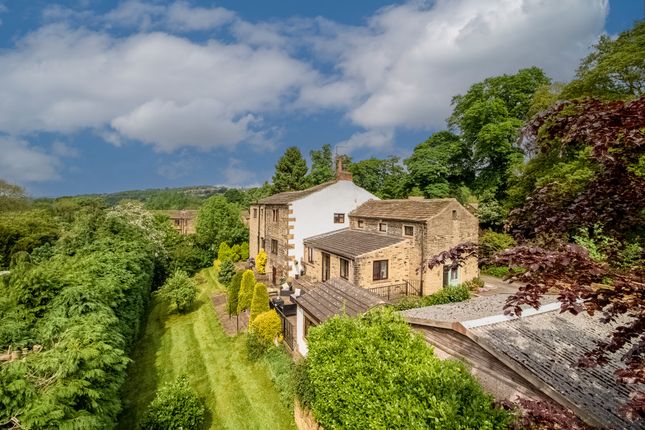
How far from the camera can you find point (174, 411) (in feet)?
31.6

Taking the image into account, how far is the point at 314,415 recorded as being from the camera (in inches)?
342

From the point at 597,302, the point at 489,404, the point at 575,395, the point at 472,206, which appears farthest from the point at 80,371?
the point at 472,206

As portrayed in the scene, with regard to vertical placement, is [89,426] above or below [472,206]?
below

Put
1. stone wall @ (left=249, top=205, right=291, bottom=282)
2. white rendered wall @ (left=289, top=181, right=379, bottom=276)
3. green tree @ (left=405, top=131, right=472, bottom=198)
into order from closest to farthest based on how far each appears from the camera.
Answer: white rendered wall @ (left=289, top=181, right=379, bottom=276) < stone wall @ (left=249, top=205, right=291, bottom=282) < green tree @ (left=405, top=131, right=472, bottom=198)

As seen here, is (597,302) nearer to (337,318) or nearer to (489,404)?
(489,404)

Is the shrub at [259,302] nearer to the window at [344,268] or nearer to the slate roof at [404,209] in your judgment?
the window at [344,268]

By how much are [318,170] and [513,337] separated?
5083 centimetres

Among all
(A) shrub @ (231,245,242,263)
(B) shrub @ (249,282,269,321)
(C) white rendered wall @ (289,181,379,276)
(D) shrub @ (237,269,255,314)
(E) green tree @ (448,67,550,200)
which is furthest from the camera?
(A) shrub @ (231,245,242,263)

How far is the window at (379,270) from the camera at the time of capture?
19875mm

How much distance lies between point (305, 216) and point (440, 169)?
19.5 meters

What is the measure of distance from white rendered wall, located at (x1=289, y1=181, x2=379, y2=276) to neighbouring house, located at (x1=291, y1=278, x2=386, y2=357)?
11.3 metres

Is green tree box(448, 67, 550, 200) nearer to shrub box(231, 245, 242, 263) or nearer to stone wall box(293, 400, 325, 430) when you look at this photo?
shrub box(231, 245, 242, 263)

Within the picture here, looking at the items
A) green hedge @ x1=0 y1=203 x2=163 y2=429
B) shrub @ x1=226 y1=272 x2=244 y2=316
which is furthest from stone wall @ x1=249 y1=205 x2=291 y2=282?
green hedge @ x1=0 y1=203 x2=163 y2=429

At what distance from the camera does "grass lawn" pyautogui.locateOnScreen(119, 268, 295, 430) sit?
11.1 meters
